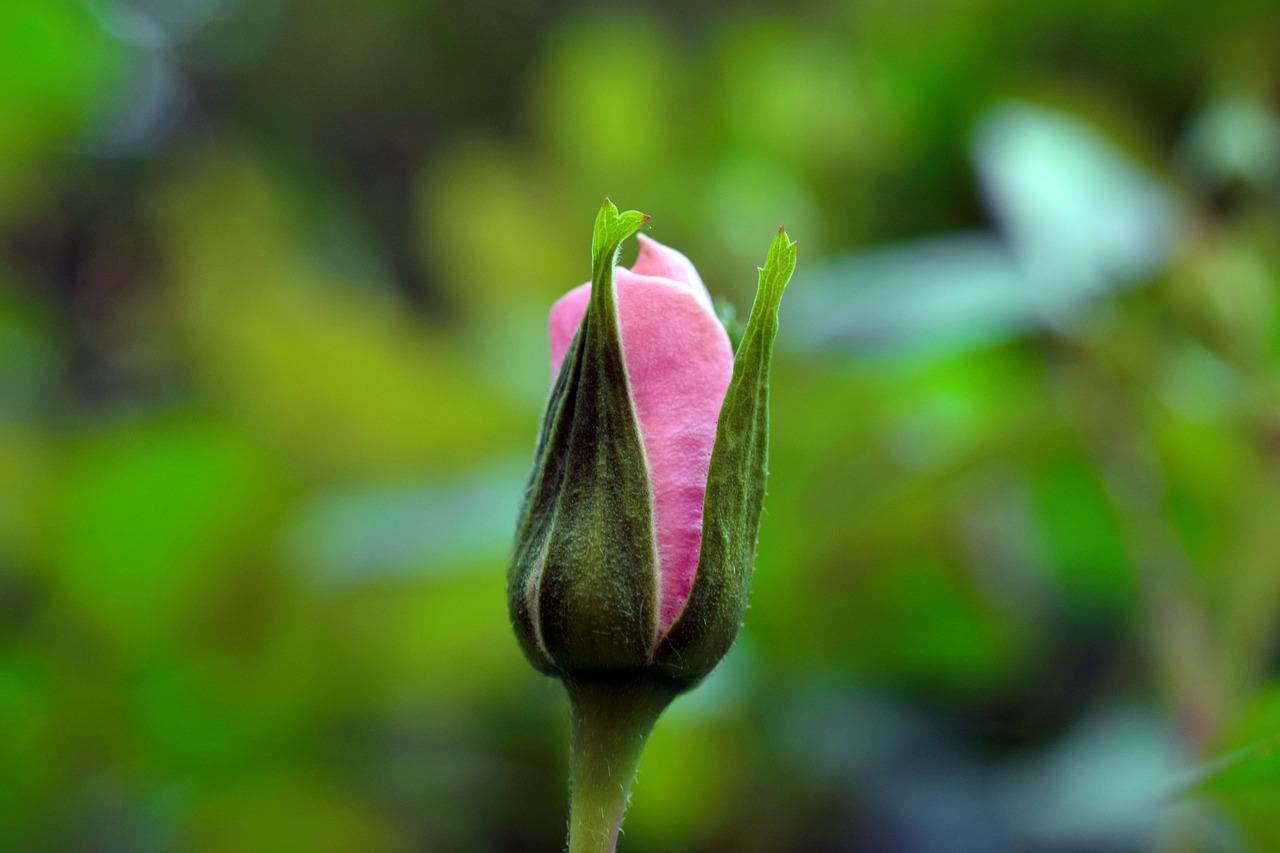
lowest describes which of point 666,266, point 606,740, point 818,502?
point 606,740

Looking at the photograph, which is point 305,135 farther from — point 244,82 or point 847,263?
point 847,263

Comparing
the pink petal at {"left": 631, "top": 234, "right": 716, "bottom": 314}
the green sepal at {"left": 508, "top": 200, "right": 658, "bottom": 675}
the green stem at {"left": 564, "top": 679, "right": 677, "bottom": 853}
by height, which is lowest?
the green stem at {"left": 564, "top": 679, "right": 677, "bottom": 853}

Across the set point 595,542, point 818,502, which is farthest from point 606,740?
point 818,502

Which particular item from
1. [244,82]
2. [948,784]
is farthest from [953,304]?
[244,82]

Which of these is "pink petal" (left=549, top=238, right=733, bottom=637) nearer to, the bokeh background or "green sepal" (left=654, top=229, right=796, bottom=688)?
"green sepal" (left=654, top=229, right=796, bottom=688)

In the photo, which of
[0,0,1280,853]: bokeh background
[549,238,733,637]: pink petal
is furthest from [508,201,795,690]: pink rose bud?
[0,0,1280,853]: bokeh background

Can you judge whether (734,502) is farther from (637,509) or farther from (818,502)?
(818,502)

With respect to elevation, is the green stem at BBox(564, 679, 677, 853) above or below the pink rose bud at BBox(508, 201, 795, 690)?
below
